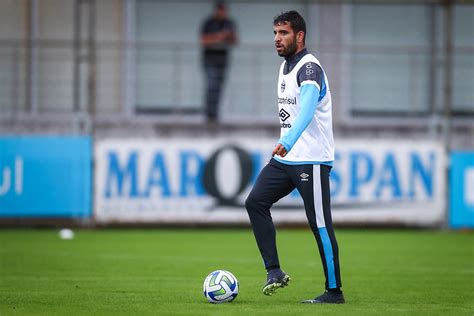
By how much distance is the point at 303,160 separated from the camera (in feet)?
29.3

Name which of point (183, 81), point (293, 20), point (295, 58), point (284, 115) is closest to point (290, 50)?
point (295, 58)

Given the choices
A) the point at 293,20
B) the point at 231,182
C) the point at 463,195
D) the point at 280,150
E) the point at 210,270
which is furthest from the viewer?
the point at 463,195

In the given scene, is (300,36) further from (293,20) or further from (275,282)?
(275,282)

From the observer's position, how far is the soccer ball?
29.3 ft

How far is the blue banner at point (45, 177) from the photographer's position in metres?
18.5

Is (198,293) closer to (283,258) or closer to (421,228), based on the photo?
(283,258)

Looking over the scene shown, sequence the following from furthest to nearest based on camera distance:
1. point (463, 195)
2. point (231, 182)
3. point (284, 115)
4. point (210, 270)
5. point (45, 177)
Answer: point (463, 195), point (231, 182), point (45, 177), point (210, 270), point (284, 115)

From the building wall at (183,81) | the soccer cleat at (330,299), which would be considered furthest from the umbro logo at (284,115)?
the building wall at (183,81)

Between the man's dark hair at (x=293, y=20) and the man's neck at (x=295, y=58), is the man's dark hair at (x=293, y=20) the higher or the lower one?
the higher one

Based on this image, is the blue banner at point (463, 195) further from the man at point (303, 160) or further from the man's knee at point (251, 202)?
the man's knee at point (251, 202)

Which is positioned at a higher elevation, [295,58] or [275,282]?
[295,58]

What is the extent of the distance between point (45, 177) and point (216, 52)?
12.5ft

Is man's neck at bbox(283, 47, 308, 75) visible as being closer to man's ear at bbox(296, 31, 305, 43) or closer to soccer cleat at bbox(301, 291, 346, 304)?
man's ear at bbox(296, 31, 305, 43)

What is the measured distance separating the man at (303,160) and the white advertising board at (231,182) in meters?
9.71
